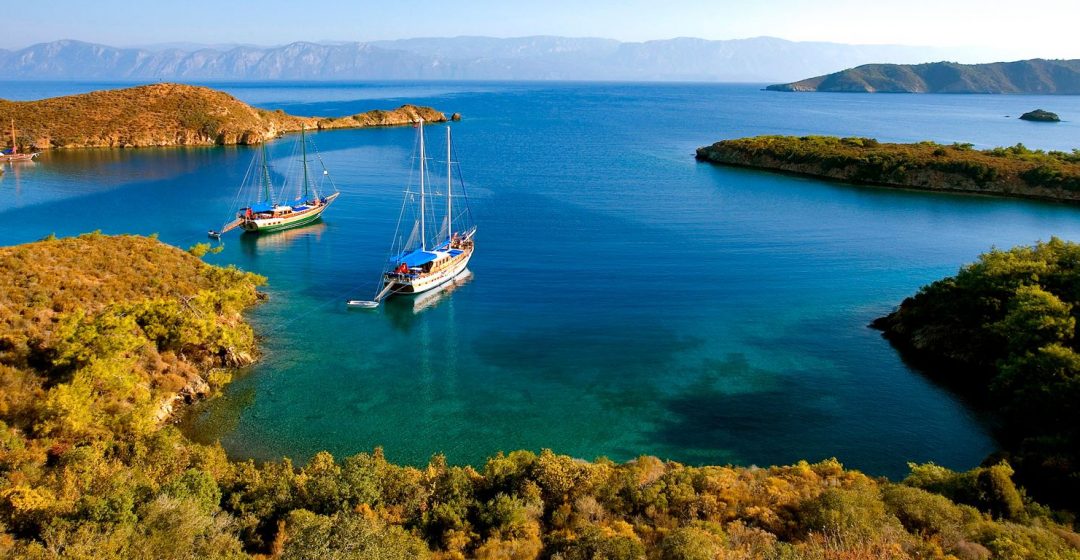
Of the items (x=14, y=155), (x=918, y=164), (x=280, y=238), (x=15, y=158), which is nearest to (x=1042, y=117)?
(x=918, y=164)

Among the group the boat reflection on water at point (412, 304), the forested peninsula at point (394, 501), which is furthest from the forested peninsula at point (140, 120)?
the forested peninsula at point (394, 501)

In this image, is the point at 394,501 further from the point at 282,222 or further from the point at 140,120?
the point at 140,120

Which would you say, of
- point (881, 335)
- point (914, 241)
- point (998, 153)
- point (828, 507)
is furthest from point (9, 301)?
point (998, 153)

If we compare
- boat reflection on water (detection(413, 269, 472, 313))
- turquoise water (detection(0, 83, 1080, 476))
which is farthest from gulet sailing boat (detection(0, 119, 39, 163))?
boat reflection on water (detection(413, 269, 472, 313))

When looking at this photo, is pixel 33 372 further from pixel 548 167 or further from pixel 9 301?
pixel 548 167

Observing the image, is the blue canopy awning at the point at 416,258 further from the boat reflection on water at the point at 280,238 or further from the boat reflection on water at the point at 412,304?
the boat reflection on water at the point at 280,238
